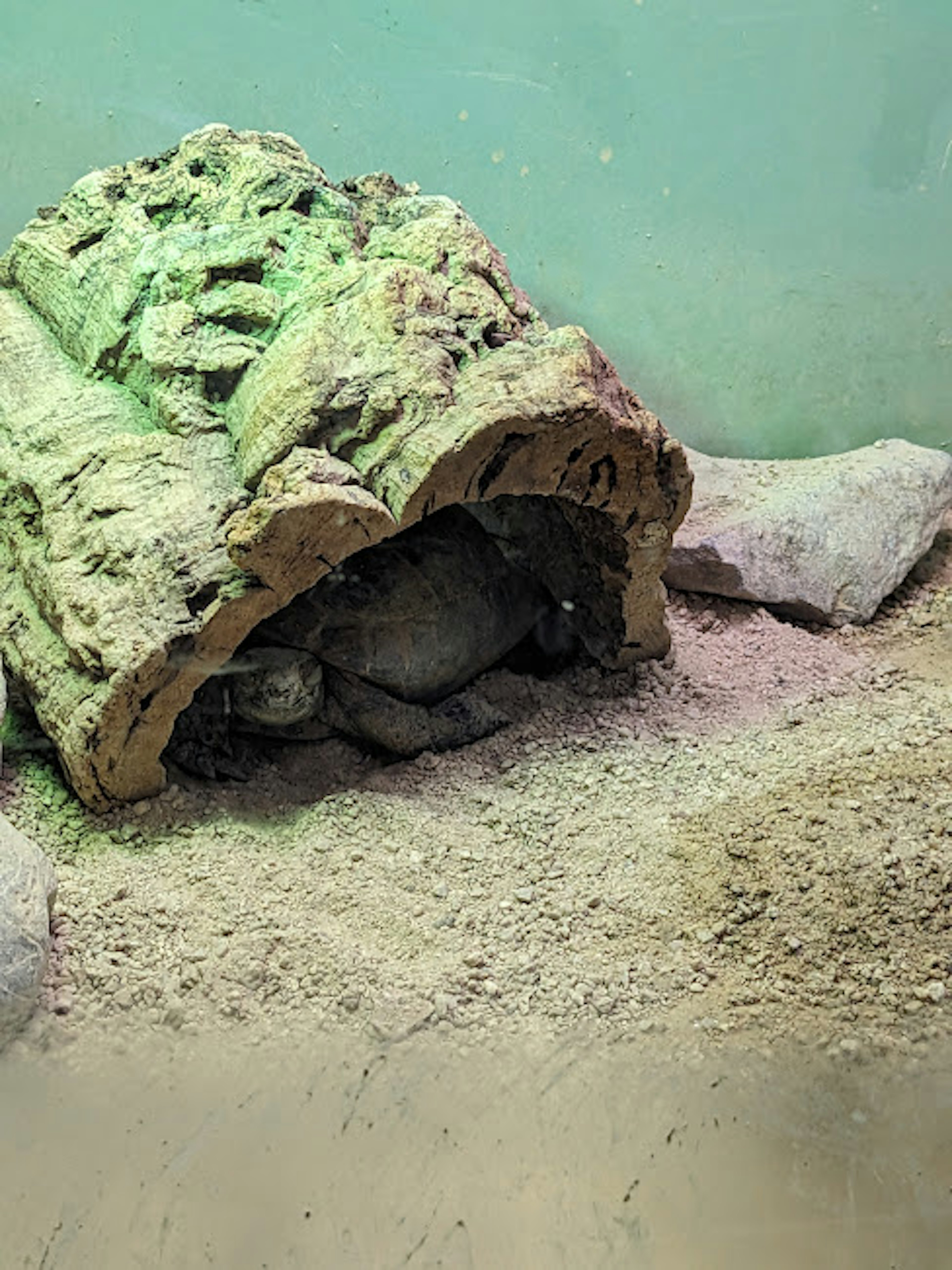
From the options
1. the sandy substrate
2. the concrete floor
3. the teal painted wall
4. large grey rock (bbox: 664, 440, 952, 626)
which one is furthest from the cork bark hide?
the concrete floor

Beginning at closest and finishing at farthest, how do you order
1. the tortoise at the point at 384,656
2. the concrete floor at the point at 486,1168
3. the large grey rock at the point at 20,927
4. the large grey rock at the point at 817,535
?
the concrete floor at the point at 486,1168
the large grey rock at the point at 20,927
the tortoise at the point at 384,656
the large grey rock at the point at 817,535

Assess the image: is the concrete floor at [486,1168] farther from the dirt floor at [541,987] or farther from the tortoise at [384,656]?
the tortoise at [384,656]

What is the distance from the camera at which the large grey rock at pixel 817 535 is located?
3.89 meters

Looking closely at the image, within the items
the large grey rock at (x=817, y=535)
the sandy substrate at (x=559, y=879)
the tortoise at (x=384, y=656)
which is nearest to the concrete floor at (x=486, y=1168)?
the sandy substrate at (x=559, y=879)

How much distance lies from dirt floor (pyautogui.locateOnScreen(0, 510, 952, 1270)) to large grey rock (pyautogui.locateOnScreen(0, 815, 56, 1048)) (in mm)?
54

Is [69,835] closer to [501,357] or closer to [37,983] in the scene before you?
[37,983]

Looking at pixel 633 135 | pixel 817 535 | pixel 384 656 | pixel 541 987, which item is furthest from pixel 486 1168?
pixel 633 135

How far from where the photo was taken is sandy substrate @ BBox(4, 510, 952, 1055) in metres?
2.05

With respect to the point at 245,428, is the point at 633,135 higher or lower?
higher

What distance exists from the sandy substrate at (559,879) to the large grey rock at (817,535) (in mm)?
507

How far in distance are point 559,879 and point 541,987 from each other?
1.36 feet

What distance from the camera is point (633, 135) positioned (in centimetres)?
417

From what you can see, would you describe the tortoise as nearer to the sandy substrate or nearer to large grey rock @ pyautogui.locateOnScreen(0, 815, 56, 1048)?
the sandy substrate

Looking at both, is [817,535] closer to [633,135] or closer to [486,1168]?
[633,135]
